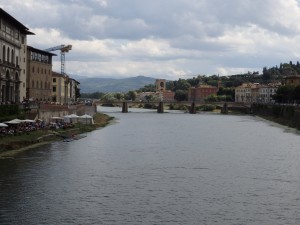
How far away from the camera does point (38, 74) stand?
326 ft

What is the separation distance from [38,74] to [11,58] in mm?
27326

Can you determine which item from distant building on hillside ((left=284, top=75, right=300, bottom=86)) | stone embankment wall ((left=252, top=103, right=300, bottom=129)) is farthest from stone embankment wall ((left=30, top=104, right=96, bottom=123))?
distant building on hillside ((left=284, top=75, right=300, bottom=86))

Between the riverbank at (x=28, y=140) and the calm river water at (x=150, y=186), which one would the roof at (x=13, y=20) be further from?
the calm river water at (x=150, y=186)

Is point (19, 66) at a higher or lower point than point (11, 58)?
lower

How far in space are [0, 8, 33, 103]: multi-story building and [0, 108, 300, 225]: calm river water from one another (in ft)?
59.5

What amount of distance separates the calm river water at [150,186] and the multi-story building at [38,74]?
42830 millimetres

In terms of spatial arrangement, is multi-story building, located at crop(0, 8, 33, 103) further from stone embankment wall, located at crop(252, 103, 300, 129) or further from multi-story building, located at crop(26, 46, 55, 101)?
stone embankment wall, located at crop(252, 103, 300, 129)

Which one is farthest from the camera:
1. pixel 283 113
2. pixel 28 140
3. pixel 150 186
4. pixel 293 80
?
pixel 293 80

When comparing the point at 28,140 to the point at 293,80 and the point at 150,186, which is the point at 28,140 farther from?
the point at 293,80

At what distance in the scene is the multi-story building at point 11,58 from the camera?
66.8 meters

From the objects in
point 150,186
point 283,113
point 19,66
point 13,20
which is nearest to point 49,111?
point 19,66

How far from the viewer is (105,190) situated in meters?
31.8

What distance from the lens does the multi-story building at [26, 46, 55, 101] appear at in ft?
312

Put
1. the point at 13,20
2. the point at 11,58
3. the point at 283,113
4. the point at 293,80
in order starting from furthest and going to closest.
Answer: the point at 293,80, the point at 283,113, the point at 11,58, the point at 13,20
